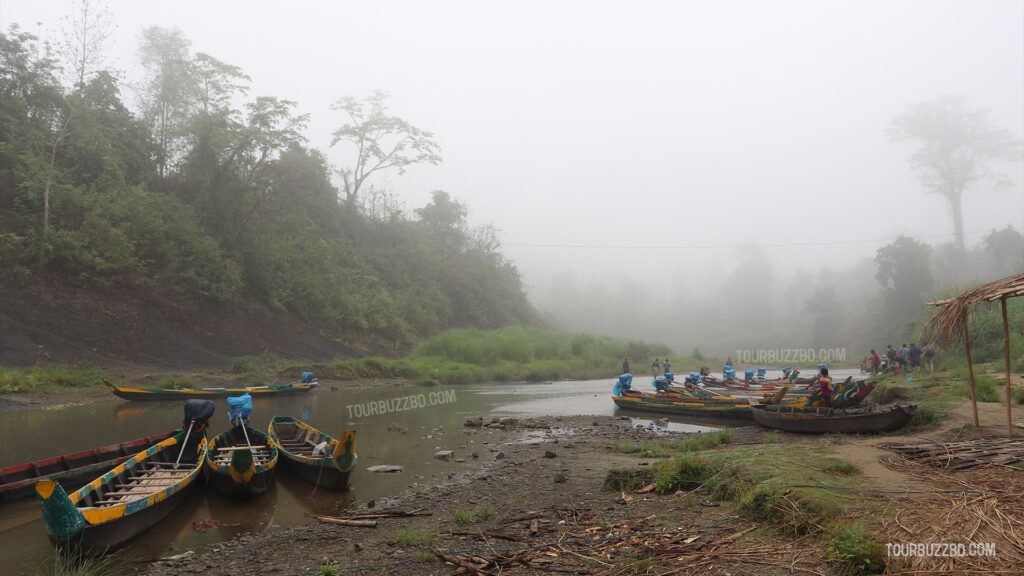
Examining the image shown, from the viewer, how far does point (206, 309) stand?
35625mm

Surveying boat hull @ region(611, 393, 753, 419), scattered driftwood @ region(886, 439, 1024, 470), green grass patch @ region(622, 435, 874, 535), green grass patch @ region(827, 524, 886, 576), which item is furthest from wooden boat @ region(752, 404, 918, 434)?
green grass patch @ region(827, 524, 886, 576)

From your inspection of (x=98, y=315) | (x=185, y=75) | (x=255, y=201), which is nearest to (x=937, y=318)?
(x=98, y=315)

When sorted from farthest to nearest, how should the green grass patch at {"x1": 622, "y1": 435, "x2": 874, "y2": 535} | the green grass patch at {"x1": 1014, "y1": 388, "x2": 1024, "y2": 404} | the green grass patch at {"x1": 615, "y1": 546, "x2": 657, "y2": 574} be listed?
1. the green grass patch at {"x1": 1014, "y1": 388, "x2": 1024, "y2": 404}
2. the green grass patch at {"x1": 622, "y1": 435, "x2": 874, "y2": 535}
3. the green grass patch at {"x1": 615, "y1": 546, "x2": 657, "y2": 574}

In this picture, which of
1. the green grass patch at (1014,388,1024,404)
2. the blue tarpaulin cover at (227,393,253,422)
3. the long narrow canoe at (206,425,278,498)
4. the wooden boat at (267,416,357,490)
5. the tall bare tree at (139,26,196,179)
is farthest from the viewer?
the tall bare tree at (139,26,196,179)

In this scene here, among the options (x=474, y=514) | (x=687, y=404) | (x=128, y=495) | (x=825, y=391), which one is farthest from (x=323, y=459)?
(x=687, y=404)

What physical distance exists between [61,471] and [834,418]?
17.7 meters

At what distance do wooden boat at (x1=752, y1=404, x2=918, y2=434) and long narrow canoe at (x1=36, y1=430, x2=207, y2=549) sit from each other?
49.0ft

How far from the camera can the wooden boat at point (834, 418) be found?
13.5 meters

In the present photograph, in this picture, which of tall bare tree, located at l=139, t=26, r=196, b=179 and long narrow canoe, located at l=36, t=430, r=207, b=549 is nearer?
long narrow canoe, located at l=36, t=430, r=207, b=549

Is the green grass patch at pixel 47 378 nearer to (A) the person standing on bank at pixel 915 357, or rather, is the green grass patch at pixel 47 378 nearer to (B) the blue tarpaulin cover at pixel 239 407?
(B) the blue tarpaulin cover at pixel 239 407

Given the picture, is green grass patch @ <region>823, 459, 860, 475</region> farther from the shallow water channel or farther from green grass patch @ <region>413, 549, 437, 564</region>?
the shallow water channel

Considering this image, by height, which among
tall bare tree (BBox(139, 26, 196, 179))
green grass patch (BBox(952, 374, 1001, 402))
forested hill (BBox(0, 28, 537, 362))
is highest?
tall bare tree (BBox(139, 26, 196, 179))

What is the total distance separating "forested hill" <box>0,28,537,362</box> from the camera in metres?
30.4

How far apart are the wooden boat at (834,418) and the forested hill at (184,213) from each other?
31.0m
